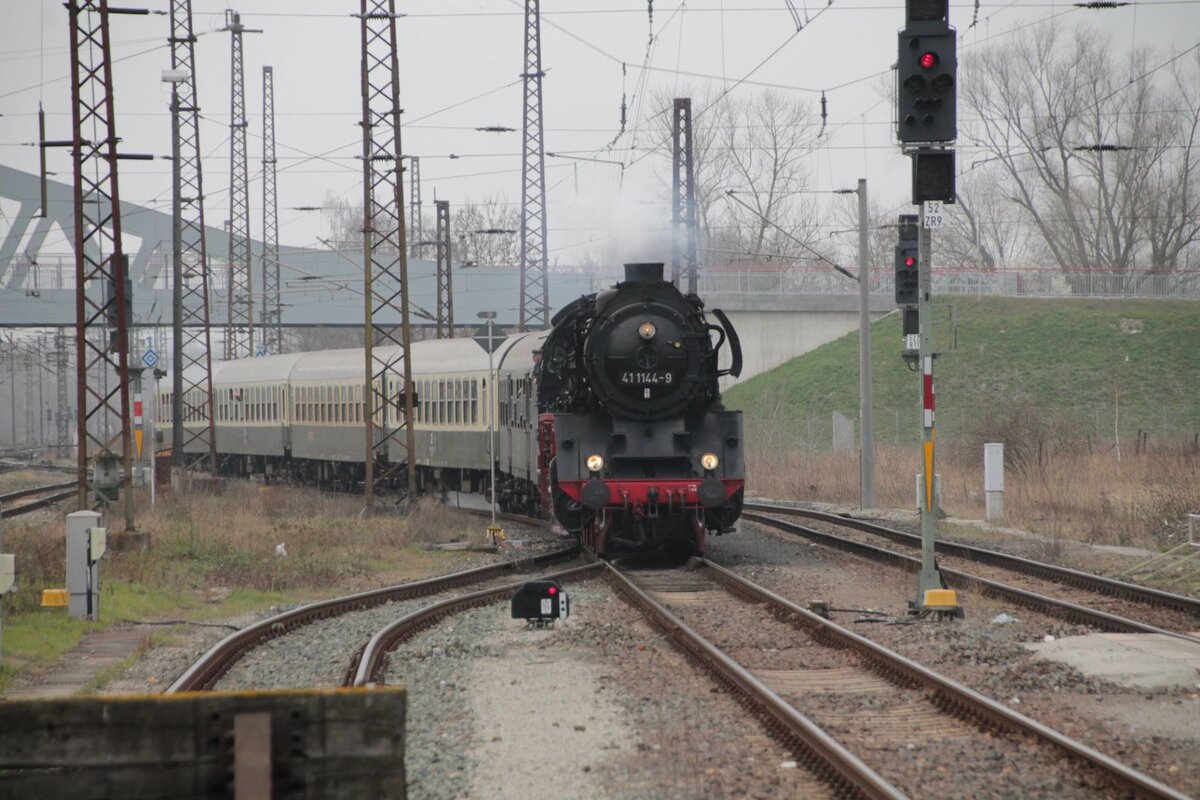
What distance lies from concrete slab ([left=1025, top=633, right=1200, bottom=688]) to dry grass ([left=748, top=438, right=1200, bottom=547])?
857cm

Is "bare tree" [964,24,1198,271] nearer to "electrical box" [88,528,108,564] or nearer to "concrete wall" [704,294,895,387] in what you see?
"concrete wall" [704,294,895,387]

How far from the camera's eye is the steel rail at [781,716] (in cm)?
649

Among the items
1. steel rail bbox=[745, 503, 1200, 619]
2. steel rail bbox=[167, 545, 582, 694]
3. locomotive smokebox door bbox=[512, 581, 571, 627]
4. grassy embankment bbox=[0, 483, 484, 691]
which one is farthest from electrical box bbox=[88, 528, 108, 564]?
steel rail bbox=[745, 503, 1200, 619]

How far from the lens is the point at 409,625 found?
12.5 m

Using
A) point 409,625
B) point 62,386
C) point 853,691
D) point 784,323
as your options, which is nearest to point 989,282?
point 784,323

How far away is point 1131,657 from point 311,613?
7.51 meters

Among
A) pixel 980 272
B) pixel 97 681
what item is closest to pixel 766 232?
pixel 980 272

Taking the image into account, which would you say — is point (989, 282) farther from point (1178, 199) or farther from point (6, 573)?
point (6, 573)

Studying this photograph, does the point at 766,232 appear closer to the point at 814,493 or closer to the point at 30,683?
the point at 814,493

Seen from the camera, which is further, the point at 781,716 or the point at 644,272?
the point at 644,272

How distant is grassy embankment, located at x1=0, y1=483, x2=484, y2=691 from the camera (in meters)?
13.2

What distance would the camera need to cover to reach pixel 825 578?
53.6ft

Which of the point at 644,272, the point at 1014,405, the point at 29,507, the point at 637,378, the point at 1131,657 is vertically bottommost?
the point at 29,507

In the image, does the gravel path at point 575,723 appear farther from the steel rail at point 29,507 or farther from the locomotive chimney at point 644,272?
the steel rail at point 29,507
